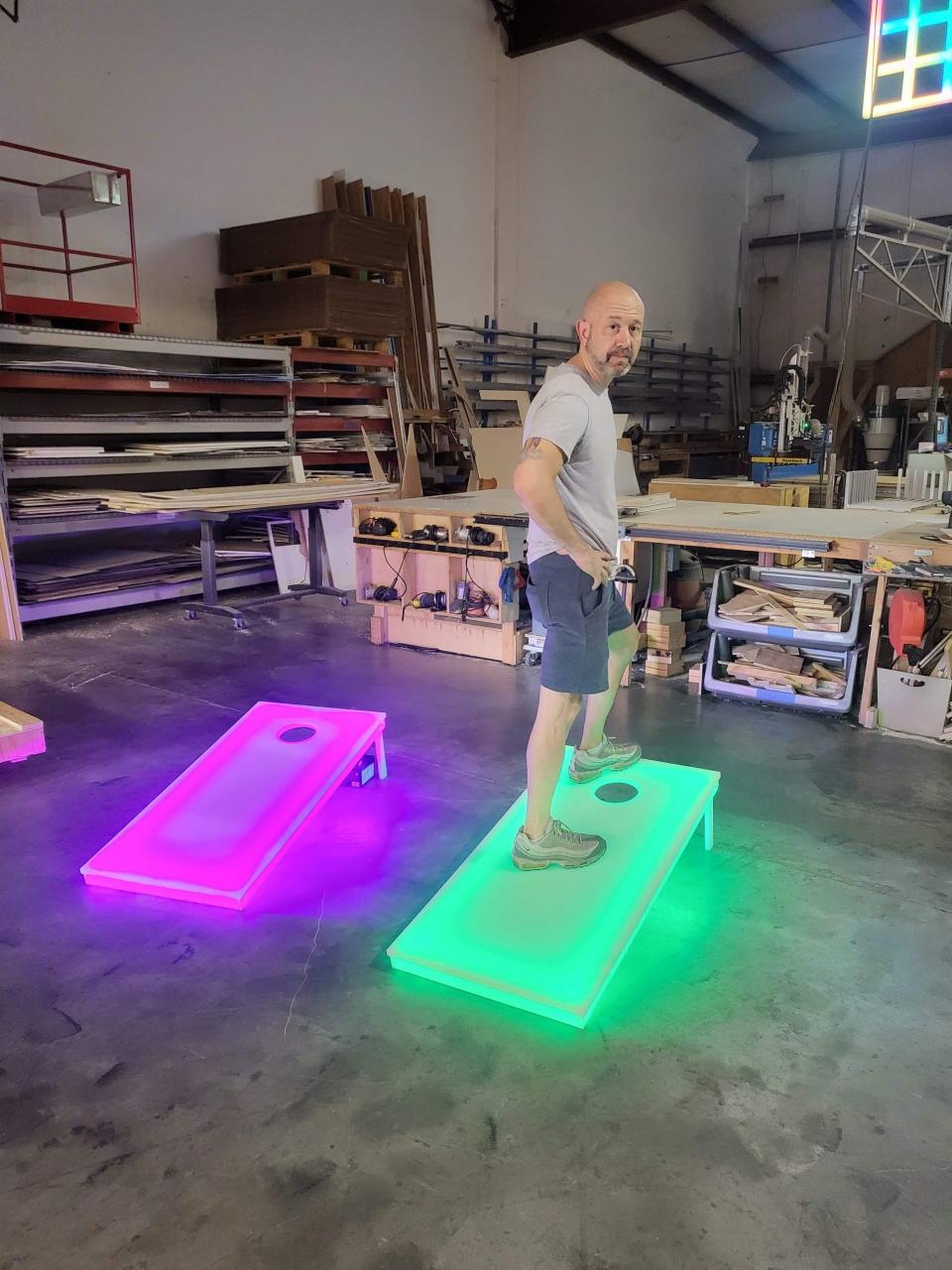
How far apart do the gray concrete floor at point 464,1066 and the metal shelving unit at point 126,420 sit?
2.92 meters

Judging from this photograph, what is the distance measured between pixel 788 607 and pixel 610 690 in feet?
4.87

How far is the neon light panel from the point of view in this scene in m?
6.98

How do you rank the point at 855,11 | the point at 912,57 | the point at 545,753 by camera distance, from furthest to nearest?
the point at 855,11 → the point at 912,57 → the point at 545,753

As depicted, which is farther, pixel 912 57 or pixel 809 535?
pixel 912 57

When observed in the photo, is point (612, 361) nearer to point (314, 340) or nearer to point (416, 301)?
point (314, 340)

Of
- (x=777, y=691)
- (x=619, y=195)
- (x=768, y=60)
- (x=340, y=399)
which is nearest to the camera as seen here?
(x=777, y=691)

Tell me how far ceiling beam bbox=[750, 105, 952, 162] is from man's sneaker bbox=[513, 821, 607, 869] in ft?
38.8

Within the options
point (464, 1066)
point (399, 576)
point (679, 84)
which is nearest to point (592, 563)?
point (464, 1066)

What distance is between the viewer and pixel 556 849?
8.10ft

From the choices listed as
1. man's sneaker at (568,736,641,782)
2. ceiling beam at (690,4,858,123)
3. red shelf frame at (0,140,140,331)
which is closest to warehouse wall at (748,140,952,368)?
ceiling beam at (690,4,858,123)

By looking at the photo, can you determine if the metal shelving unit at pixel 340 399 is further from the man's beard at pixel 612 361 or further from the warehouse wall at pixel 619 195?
the man's beard at pixel 612 361

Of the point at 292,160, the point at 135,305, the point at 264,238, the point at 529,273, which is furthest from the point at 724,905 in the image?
the point at 529,273

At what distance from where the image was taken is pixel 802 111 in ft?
40.8

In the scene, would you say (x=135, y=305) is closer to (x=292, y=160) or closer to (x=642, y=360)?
(x=292, y=160)
